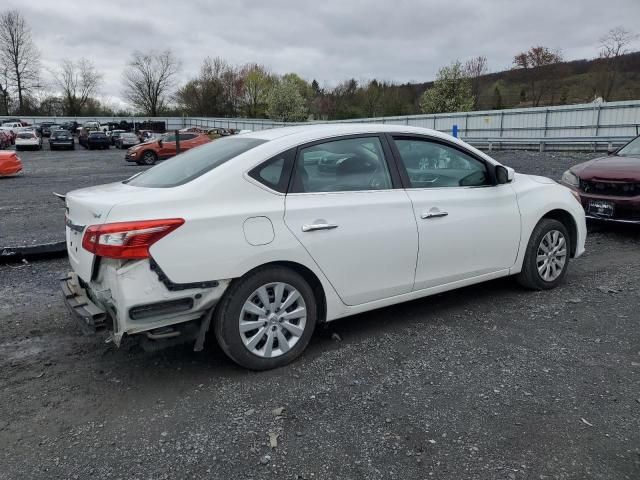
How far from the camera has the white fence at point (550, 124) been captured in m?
20.6

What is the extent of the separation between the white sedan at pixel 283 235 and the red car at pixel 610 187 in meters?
2.90

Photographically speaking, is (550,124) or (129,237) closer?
(129,237)

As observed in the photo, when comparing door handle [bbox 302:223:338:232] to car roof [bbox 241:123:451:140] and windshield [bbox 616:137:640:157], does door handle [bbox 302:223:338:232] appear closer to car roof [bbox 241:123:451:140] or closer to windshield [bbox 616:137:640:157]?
car roof [bbox 241:123:451:140]

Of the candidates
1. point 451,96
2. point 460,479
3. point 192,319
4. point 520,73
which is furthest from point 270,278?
point 520,73

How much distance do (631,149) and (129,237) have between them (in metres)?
7.81

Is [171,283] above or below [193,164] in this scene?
below

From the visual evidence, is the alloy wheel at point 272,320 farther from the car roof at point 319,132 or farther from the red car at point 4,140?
the red car at point 4,140

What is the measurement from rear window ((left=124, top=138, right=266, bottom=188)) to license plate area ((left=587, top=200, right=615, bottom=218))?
207 inches

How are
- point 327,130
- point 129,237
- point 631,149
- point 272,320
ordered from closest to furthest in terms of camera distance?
point 129,237, point 272,320, point 327,130, point 631,149

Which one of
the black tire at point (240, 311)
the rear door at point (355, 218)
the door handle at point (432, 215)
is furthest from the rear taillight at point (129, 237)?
the door handle at point (432, 215)

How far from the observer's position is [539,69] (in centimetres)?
5231

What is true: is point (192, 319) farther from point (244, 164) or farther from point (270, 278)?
point (244, 164)

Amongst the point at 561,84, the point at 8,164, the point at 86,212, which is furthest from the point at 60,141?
the point at 561,84

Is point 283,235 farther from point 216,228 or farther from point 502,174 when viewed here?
point 502,174
